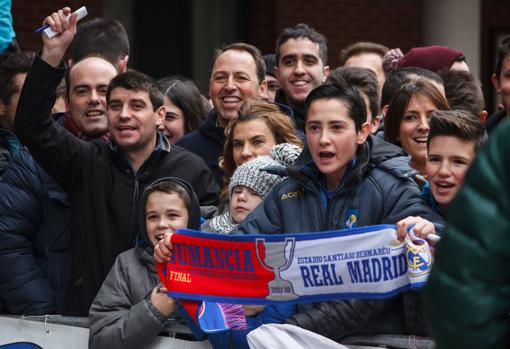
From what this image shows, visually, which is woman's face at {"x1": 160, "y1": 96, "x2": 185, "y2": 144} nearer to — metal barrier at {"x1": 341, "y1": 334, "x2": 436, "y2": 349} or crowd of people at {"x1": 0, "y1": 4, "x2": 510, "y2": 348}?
crowd of people at {"x1": 0, "y1": 4, "x2": 510, "y2": 348}

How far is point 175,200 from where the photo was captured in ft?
16.1

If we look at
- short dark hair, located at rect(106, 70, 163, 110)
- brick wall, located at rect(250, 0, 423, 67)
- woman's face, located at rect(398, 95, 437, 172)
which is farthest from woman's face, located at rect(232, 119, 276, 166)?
brick wall, located at rect(250, 0, 423, 67)

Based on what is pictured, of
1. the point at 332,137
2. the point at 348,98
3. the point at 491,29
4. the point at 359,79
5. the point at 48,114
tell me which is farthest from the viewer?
the point at 491,29

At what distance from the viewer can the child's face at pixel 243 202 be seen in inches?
198

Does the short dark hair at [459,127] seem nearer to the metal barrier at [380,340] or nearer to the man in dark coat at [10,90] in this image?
the metal barrier at [380,340]

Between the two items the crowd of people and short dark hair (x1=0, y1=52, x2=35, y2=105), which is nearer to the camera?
the crowd of people

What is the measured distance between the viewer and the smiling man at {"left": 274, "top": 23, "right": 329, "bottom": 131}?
6582 mm

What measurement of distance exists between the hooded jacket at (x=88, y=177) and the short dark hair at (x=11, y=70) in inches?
41.4

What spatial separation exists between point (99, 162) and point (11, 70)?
128cm

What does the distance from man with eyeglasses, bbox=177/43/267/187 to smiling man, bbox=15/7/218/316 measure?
2.45 ft

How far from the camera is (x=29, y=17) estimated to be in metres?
10.2

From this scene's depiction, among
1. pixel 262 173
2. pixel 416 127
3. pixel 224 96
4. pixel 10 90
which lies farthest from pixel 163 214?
pixel 10 90

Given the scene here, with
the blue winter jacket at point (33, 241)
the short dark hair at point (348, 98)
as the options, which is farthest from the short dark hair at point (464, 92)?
the blue winter jacket at point (33, 241)

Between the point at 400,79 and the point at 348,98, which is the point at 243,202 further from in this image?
the point at 400,79
